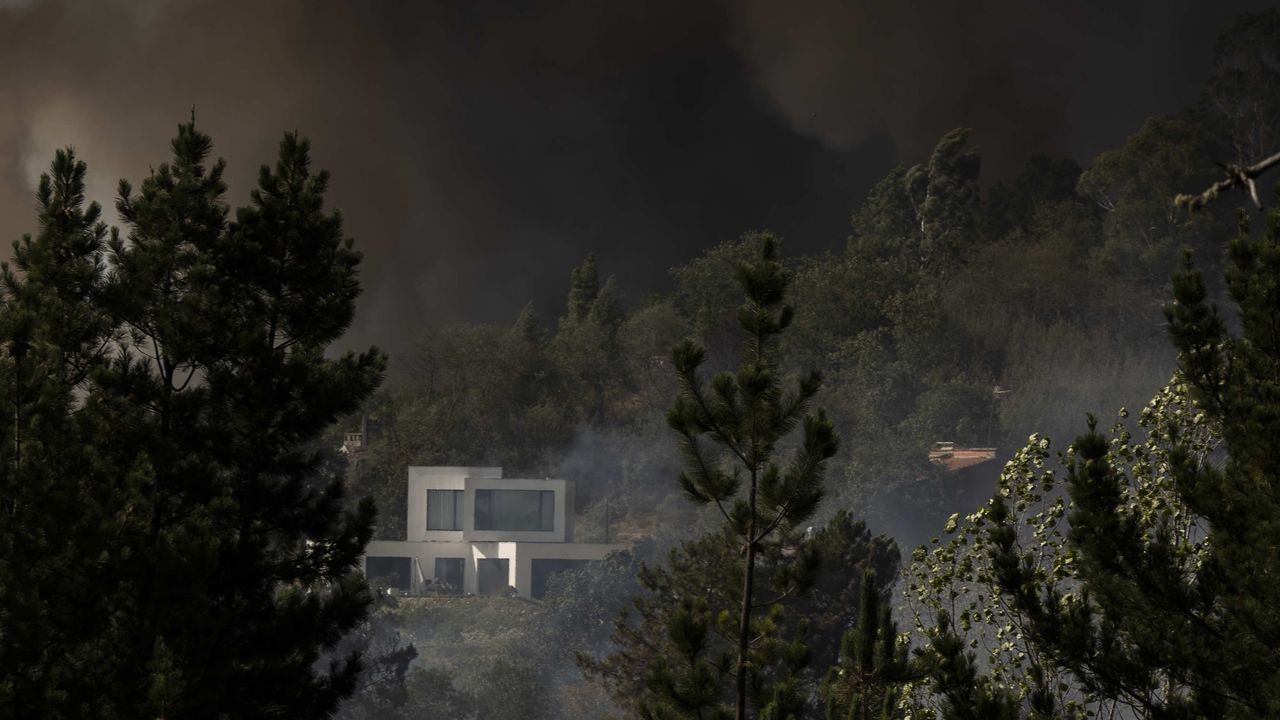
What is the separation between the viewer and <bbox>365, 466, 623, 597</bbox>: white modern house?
7481cm

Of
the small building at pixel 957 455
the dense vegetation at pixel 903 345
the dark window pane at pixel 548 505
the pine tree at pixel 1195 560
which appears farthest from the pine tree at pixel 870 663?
the dark window pane at pixel 548 505

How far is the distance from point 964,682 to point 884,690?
2.75m

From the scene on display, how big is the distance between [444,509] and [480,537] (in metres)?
1.91

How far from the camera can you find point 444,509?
76.7 m

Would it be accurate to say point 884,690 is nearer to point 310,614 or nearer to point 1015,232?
point 310,614

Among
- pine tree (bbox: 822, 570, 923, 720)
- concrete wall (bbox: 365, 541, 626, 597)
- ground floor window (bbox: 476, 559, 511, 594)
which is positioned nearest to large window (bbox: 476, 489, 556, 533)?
concrete wall (bbox: 365, 541, 626, 597)

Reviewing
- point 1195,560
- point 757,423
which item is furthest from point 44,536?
point 1195,560

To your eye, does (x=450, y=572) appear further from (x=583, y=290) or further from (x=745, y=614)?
(x=745, y=614)

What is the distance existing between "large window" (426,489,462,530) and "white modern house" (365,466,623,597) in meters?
0.04

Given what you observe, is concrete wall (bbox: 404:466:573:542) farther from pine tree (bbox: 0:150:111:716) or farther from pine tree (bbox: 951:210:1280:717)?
pine tree (bbox: 951:210:1280:717)

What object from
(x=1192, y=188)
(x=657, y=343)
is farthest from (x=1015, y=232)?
(x=657, y=343)

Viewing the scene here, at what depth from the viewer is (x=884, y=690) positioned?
17281 mm

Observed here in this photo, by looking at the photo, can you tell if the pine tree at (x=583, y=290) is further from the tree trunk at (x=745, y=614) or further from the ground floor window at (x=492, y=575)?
A: the tree trunk at (x=745, y=614)

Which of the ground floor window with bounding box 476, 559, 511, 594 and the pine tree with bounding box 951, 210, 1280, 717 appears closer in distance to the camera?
the pine tree with bounding box 951, 210, 1280, 717
